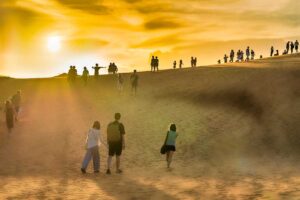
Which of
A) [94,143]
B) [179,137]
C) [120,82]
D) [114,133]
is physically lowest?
[179,137]

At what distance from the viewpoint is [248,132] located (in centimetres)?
2588

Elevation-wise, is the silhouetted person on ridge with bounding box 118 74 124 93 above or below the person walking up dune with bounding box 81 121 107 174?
above

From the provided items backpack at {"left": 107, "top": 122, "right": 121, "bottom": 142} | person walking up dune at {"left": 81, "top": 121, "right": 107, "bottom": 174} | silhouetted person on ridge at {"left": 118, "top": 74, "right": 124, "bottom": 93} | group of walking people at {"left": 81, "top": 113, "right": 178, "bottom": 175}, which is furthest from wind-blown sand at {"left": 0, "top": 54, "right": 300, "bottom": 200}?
backpack at {"left": 107, "top": 122, "right": 121, "bottom": 142}

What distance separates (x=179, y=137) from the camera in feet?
84.8

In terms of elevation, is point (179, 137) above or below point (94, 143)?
below

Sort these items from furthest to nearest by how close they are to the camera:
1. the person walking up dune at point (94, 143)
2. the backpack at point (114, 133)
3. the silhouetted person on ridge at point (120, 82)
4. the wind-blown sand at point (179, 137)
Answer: the silhouetted person on ridge at point (120, 82) → the person walking up dune at point (94, 143) → the backpack at point (114, 133) → the wind-blown sand at point (179, 137)

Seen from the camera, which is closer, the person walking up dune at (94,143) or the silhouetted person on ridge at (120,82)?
the person walking up dune at (94,143)

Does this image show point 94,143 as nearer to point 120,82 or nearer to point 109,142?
point 109,142

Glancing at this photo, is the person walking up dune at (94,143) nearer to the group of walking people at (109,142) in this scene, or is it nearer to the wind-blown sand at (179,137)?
the group of walking people at (109,142)

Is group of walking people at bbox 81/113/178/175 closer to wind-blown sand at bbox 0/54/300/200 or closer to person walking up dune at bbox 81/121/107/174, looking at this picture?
person walking up dune at bbox 81/121/107/174

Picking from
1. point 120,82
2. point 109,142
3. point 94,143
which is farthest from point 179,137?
point 120,82

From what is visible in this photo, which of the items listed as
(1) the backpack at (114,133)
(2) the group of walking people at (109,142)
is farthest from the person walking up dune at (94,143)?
(1) the backpack at (114,133)

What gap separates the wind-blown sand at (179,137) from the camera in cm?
1403

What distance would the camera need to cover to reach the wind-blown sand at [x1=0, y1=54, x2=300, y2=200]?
14.0 metres
